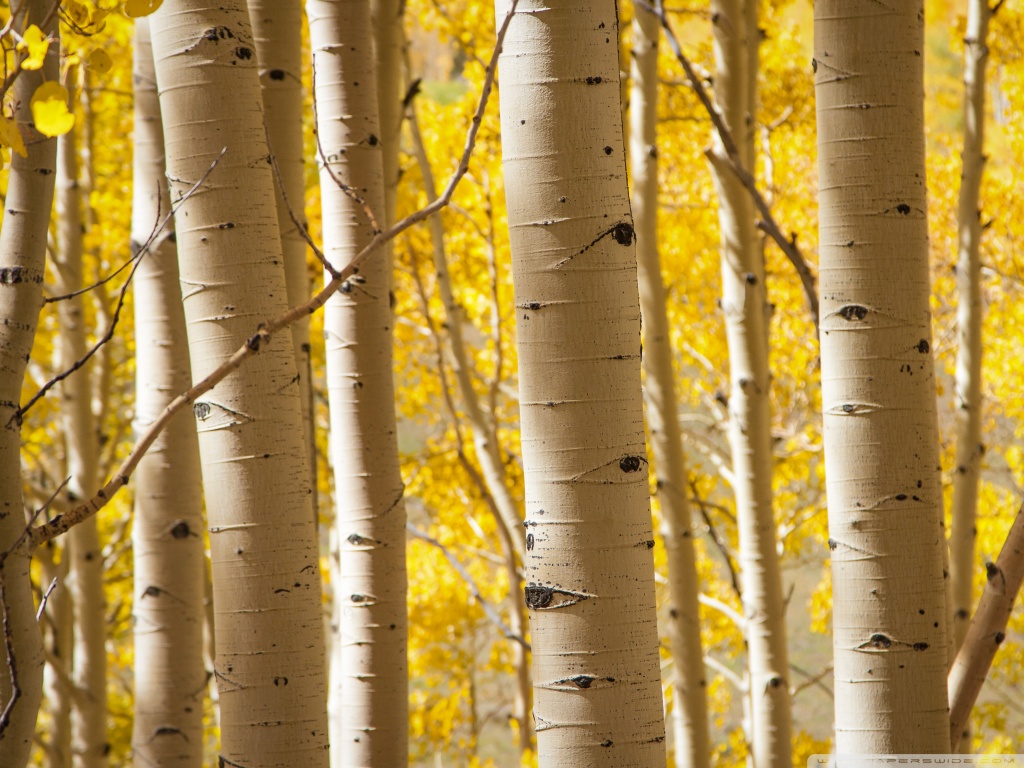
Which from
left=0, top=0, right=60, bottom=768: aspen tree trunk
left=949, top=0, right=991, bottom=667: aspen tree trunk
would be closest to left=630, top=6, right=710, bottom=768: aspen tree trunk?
left=949, top=0, right=991, bottom=667: aspen tree trunk

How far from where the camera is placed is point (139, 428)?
2520mm

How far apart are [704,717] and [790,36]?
23.1 feet

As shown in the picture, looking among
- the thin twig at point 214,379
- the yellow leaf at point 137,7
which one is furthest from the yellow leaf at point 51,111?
the thin twig at point 214,379

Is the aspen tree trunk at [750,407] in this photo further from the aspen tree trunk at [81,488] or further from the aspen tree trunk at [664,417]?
the aspen tree trunk at [81,488]

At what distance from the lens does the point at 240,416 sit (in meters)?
1.41

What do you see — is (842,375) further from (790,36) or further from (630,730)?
(790,36)

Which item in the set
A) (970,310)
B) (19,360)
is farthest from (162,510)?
(970,310)

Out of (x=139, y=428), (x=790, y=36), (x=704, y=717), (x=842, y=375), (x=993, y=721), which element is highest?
(x=790, y=36)

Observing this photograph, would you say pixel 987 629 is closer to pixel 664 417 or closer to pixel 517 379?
pixel 517 379

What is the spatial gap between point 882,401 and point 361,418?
1210mm

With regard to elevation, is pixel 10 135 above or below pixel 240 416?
above

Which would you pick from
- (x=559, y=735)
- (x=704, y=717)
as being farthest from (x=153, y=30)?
(x=704, y=717)

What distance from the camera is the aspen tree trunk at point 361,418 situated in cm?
210

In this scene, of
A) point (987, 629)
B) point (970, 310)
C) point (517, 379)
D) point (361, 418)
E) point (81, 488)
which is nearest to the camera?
point (987, 629)
